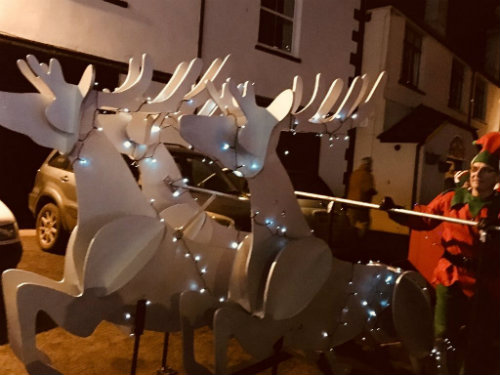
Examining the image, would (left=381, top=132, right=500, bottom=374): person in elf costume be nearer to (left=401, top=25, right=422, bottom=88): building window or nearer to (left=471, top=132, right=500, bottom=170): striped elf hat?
(left=471, top=132, right=500, bottom=170): striped elf hat

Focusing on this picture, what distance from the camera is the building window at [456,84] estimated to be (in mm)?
17464

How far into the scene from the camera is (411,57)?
14742mm

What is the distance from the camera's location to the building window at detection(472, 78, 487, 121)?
1967cm

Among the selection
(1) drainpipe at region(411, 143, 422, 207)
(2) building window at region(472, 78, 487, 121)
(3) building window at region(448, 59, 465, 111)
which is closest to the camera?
(1) drainpipe at region(411, 143, 422, 207)

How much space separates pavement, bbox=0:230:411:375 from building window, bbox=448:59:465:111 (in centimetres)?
1539

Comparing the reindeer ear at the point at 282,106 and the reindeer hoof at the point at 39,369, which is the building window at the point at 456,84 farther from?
the reindeer hoof at the point at 39,369

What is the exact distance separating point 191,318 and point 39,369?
2.45 ft

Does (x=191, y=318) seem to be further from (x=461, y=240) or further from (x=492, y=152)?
(x=492, y=152)

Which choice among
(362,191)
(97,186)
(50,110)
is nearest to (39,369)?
(97,186)

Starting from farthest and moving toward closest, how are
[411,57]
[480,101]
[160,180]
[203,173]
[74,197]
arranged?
1. [480,101]
2. [411,57]
3. [203,173]
4. [74,197]
5. [160,180]

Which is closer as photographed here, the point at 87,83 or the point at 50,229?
the point at 87,83

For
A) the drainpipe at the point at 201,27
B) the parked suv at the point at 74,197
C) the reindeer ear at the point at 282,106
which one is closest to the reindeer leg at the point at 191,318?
the reindeer ear at the point at 282,106

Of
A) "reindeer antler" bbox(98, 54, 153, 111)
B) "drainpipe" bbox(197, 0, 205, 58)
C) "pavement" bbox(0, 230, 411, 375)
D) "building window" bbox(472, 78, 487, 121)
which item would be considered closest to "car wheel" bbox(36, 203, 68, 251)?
"pavement" bbox(0, 230, 411, 375)

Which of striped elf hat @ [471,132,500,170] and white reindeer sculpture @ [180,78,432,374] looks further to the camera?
striped elf hat @ [471,132,500,170]
